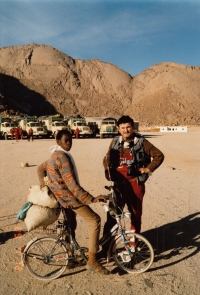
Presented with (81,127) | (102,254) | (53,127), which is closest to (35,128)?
(53,127)

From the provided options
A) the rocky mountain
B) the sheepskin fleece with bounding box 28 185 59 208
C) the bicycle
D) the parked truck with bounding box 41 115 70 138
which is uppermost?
the rocky mountain

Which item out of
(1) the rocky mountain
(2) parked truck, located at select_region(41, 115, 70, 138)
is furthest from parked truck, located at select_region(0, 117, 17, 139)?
(1) the rocky mountain

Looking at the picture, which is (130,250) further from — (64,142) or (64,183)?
(64,142)

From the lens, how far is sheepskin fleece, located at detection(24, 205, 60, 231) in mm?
3553

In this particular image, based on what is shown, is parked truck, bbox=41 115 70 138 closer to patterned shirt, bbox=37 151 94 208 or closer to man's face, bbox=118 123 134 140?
man's face, bbox=118 123 134 140

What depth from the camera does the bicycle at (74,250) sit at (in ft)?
12.3

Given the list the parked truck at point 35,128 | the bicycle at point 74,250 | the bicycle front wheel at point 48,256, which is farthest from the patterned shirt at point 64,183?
the parked truck at point 35,128

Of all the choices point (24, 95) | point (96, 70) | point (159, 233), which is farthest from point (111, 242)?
point (96, 70)

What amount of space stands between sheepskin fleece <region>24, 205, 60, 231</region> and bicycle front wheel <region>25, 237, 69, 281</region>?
264 millimetres

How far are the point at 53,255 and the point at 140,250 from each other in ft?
3.82

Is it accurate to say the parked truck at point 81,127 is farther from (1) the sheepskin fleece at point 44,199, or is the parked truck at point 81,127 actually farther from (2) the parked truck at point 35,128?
(1) the sheepskin fleece at point 44,199

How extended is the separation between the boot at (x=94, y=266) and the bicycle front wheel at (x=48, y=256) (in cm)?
30

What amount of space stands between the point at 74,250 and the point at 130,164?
133 cm

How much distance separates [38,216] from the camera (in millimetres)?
3551
